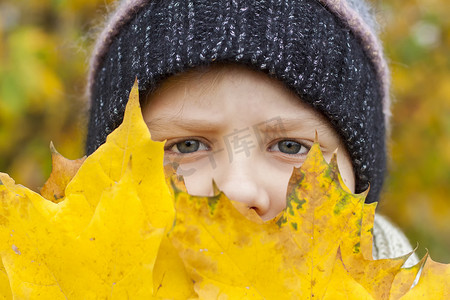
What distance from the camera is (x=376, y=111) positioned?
1325 mm

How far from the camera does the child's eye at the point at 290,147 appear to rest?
1.08 metres

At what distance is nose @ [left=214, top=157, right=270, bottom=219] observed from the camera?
908 millimetres

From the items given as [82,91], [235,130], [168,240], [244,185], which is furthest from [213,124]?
[82,91]

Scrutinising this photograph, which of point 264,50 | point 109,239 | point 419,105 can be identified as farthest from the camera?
point 419,105

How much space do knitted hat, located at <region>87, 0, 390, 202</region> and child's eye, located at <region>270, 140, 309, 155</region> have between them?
9 cm

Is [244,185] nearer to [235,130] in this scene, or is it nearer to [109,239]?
[235,130]

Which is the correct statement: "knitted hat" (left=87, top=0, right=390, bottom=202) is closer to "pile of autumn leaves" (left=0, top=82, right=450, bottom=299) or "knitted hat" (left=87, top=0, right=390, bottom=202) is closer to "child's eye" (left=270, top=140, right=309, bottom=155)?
"child's eye" (left=270, top=140, right=309, bottom=155)

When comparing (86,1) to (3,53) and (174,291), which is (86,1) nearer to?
(3,53)

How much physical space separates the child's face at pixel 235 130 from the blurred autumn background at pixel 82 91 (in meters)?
1.03

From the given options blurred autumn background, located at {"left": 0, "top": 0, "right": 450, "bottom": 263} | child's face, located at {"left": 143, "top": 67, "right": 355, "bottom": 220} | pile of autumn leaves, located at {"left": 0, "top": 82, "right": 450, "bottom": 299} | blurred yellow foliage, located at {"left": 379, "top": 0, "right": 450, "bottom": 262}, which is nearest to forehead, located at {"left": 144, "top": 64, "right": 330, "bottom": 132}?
child's face, located at {"left": 143, "top": 67, "right": 355, "bottom": 220}

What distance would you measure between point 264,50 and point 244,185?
11.6 inches

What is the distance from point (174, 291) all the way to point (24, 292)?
0.54 ft

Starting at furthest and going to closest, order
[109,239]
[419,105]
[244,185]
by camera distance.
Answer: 1. [419,105]
2. [244,185]
3. [109,239]

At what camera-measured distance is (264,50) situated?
1.05 meters
